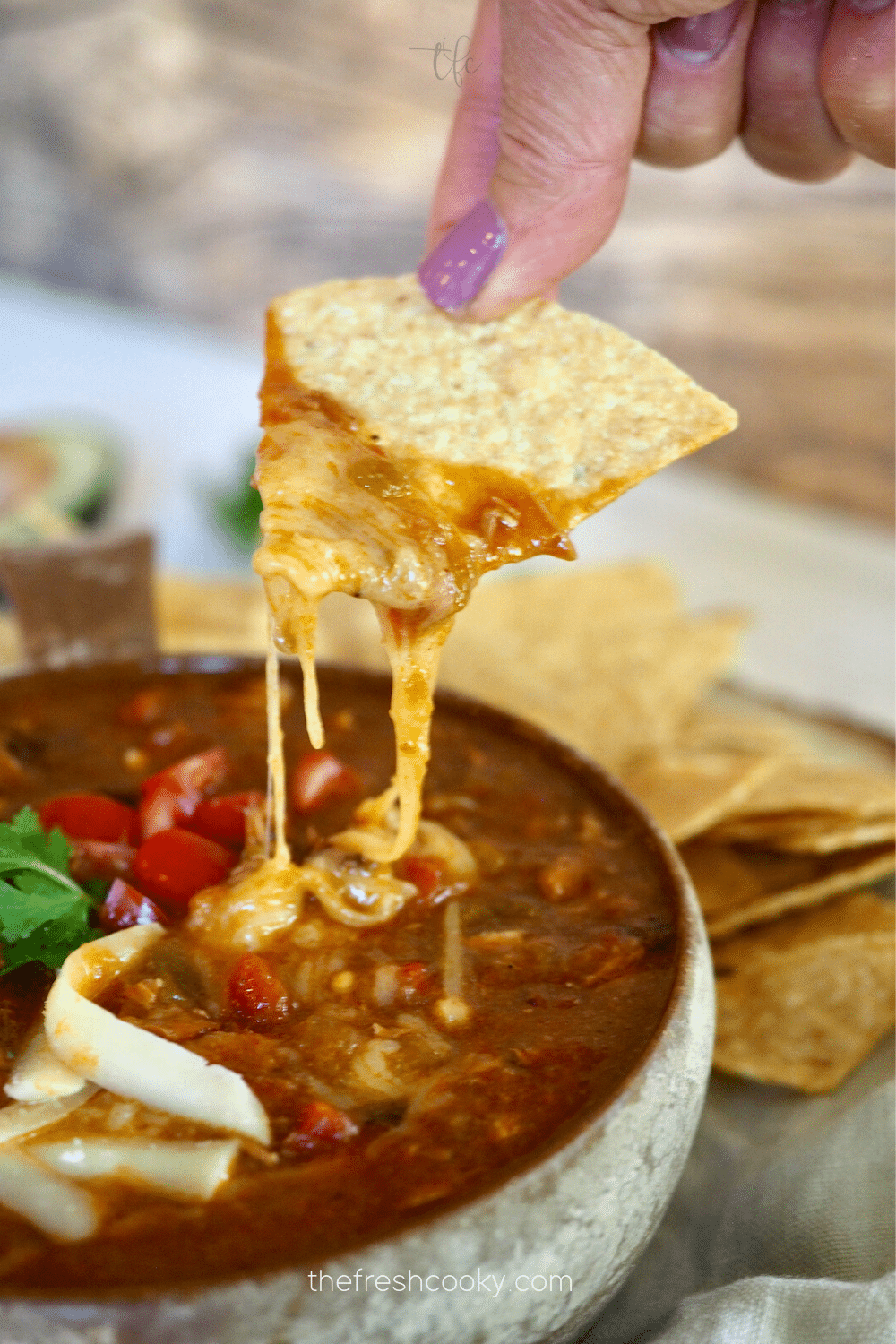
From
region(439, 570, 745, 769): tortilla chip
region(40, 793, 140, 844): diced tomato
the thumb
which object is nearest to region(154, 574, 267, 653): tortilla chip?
region(439, 570, 745, 769): tortilla chip

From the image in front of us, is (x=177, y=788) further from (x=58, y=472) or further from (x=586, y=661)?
(x=58, y=472)

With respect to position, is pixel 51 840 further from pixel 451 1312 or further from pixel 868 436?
pixel 868 436

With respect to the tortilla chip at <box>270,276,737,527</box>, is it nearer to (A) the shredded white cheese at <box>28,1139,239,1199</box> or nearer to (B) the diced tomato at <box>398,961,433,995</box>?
(B) the diced tomato at <box>398,961,433,995</box>

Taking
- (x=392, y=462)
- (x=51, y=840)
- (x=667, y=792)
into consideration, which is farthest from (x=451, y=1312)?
(x=667, y=792)

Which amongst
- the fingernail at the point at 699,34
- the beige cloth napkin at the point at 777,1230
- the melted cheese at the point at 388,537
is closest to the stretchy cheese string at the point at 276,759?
the melted cheese at the point at 388,537

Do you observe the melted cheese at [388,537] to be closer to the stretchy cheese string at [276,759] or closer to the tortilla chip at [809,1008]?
the stretchy cheese string at [276,759]
